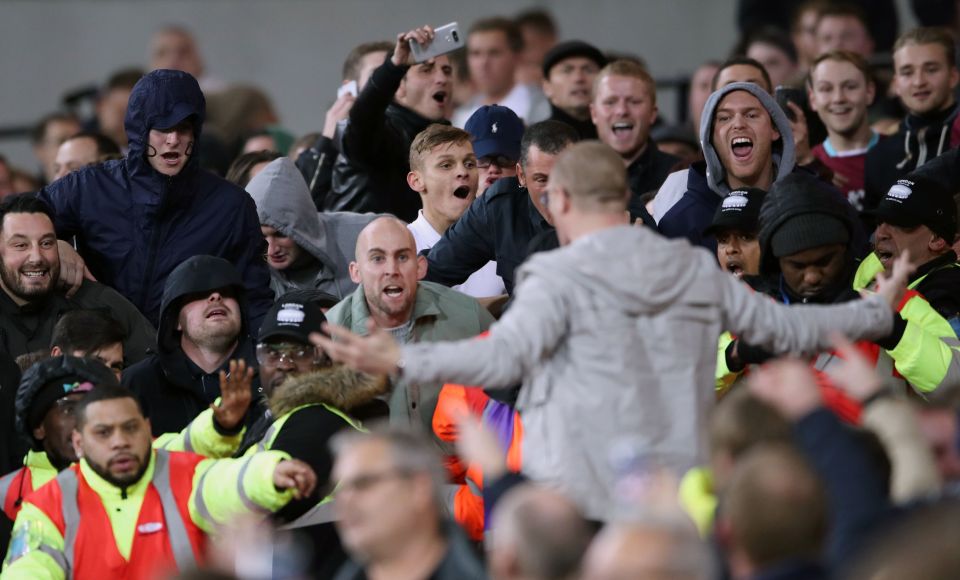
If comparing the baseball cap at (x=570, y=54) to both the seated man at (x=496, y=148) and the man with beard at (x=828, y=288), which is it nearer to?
the seated man at (x=496, y=148)

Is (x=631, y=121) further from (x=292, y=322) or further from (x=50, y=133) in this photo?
(x=50, y=133)

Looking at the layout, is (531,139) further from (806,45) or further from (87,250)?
(806,45)

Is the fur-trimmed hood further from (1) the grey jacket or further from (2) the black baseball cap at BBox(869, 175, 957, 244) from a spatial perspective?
(2) the black baseball cap at BBox(869, 175, 957, 244)

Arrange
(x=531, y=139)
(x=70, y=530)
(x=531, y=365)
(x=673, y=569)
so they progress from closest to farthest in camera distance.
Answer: (x=673, y=569) → (x=531, y=365) → (x=70, y=530) → (x=531, y=139)

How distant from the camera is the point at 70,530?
258 inches

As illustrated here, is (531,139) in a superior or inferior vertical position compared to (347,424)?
superior

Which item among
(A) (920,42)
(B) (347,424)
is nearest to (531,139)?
(B) (347,424)

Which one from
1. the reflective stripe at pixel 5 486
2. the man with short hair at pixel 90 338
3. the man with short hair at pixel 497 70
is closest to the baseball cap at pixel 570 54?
the man with short hair at pixel 497 70

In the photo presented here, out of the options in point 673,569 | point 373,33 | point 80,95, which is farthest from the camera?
point 373,33

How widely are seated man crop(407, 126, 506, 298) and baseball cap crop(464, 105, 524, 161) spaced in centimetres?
25

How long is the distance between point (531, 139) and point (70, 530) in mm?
2807

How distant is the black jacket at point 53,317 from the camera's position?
8219 mm

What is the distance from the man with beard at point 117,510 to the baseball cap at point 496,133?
9.99 feet

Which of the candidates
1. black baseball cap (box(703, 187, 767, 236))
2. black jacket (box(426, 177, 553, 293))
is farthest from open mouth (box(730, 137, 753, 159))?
black jacket (box(426, 177, 553, 293))
